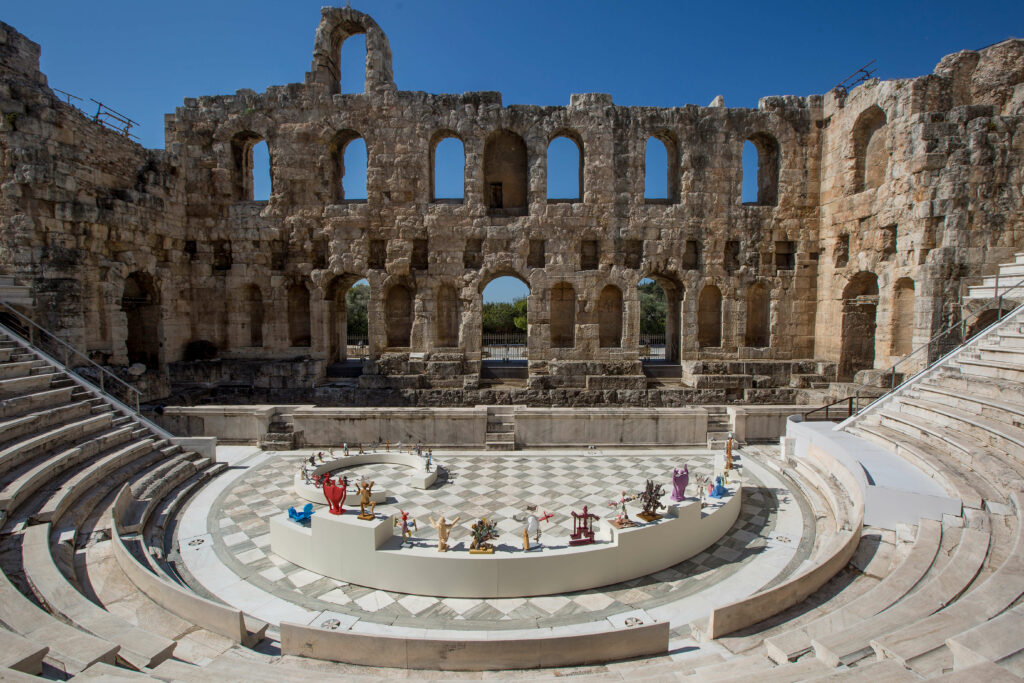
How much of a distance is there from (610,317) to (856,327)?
25.7 feet

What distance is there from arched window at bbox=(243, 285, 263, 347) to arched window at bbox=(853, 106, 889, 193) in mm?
20226

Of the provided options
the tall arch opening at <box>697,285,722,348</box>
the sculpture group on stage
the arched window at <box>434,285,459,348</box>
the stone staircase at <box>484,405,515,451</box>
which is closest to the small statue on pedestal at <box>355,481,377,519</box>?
the sculpture group on stage

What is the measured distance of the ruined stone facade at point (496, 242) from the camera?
615 inches

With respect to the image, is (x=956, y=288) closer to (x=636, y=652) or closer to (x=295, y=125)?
(x=636, y=652)

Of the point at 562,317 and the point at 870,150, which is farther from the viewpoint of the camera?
the point at 562,317

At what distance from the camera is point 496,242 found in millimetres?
16781

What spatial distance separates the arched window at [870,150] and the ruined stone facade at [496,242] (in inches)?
2.5

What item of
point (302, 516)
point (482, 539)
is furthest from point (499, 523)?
point (302, 516)

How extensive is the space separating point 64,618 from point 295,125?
1556 centimetres

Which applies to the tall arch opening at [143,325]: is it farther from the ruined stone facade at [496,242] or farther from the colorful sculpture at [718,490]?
the colorful sculpture at [718,490]

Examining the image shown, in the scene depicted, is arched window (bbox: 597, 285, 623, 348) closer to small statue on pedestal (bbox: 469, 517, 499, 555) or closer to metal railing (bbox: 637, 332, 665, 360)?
metal railing (bbox: 637, 332, 665, 360)

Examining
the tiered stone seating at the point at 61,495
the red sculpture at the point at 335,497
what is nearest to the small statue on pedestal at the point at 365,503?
the red sculpture at the point at 335,497

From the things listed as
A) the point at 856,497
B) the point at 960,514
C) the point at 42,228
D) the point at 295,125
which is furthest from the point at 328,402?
the point at 960,514

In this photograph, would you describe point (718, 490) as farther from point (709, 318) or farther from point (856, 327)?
point (856, 327)
